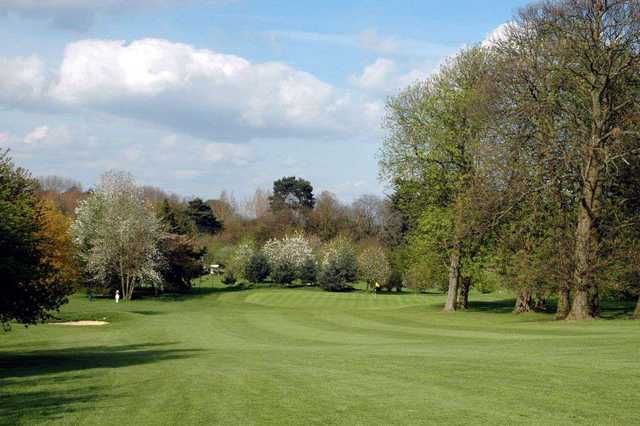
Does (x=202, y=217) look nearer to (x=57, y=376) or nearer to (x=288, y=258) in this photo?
(x=288, y=258)

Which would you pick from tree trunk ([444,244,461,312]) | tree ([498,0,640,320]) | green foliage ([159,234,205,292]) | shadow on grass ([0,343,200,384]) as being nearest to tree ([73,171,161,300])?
green foliage ([159,234,205,292])

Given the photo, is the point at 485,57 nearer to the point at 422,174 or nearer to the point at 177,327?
the point at 422,174

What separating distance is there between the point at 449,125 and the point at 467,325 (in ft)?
46.0

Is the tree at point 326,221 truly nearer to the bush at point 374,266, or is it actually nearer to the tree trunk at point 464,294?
the bush at point 374,266

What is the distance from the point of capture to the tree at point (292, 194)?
140250 millimetres

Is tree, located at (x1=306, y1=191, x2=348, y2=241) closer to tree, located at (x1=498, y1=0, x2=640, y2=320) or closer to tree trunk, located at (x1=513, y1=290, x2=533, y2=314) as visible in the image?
tree trunk, located at (x1=513, y1=290, x2=533, y2=314)

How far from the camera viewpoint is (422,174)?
153 feet

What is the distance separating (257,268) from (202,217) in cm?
3606

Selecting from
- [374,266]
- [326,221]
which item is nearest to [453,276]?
[374,266]

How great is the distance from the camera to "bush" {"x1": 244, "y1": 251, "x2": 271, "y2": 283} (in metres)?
92.8

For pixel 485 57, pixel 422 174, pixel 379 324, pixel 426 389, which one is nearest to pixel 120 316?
pixel 379 324

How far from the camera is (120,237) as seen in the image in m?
70.3

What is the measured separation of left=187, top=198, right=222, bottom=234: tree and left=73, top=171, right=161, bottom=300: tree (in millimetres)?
48822

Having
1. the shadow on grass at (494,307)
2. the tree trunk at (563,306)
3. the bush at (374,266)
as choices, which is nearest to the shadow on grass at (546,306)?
the shadow on grass at (494,307)
